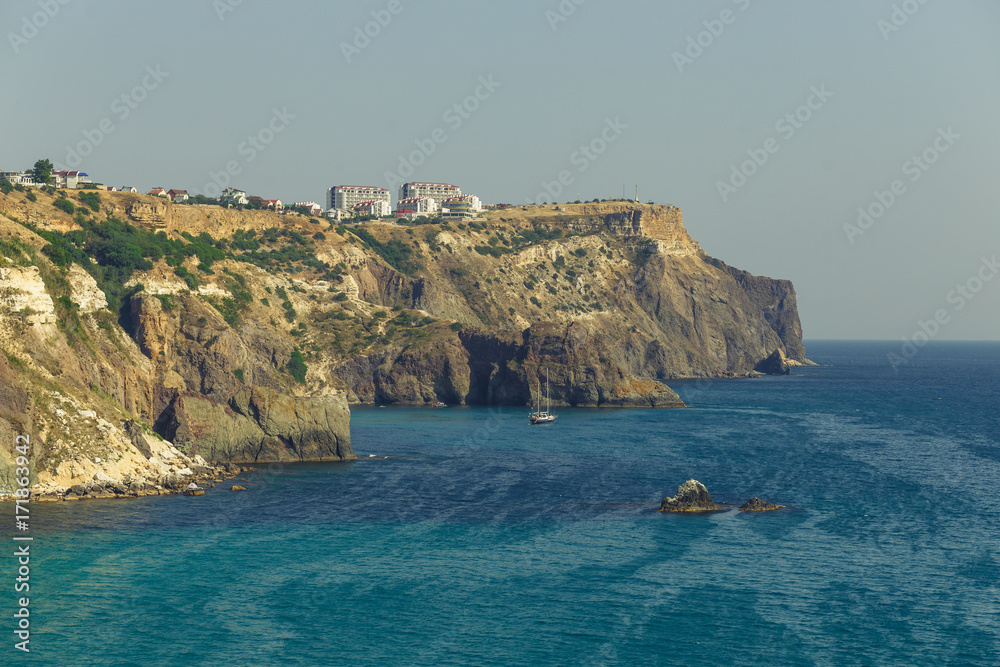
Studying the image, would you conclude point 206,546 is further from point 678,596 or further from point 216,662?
point 678,596

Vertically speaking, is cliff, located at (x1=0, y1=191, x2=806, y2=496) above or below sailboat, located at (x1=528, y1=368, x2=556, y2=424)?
above

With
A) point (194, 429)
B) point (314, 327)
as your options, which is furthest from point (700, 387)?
point (194, 429)

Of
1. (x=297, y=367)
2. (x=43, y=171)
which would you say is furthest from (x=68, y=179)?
(x=297, y=367)

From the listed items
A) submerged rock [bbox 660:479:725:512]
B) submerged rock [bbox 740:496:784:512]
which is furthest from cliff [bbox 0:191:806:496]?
submerged rock [bbox 740:496:784:512]

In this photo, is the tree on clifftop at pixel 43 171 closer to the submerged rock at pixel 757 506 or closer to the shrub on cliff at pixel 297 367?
the shrub on cliff at pixel 297 367
